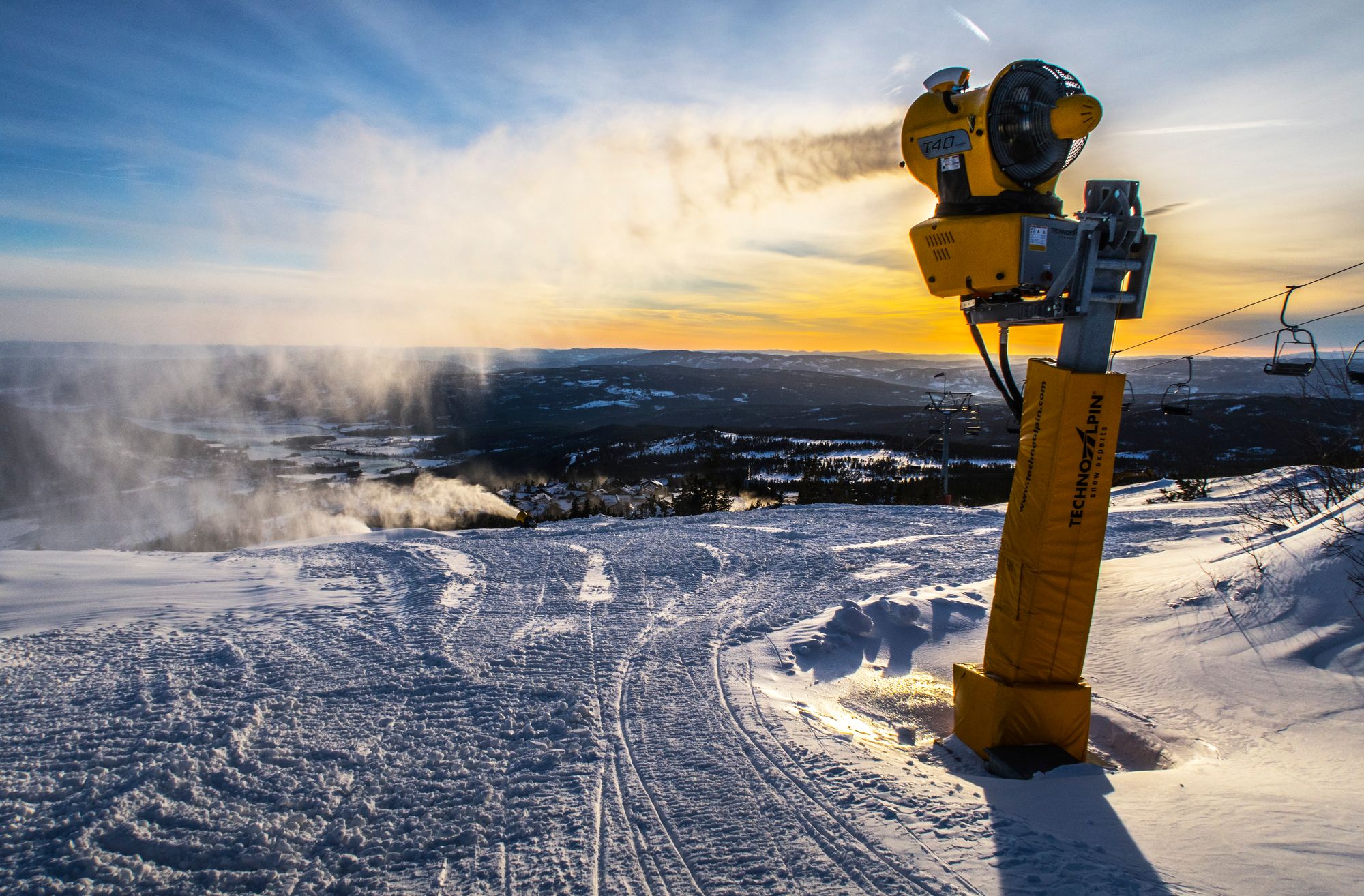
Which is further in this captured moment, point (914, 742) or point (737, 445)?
point (737, 445)

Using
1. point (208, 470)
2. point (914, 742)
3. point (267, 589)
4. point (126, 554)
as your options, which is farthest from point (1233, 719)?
point (208, 470)

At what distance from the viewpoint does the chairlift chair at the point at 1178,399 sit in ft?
19.1

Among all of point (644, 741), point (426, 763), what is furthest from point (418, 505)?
point (644, 741)

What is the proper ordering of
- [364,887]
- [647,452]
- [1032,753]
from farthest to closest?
1. [647,452]
2. [1032,753]
3. [364,887]

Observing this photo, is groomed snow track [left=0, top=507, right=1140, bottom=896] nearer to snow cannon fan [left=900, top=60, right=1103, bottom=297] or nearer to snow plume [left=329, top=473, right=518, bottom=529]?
snow cannon fan [left=900, top=60, right=1103, bottom=297]

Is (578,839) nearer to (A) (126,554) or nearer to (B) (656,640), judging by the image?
(B) (656,640)

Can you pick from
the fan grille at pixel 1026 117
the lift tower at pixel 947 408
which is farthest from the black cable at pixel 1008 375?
the lift tower at pixel 947 408

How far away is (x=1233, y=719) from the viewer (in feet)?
14.6

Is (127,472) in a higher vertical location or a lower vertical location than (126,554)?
lower

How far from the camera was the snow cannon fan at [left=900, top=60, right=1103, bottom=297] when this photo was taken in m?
3.79

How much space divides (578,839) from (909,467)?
233 ft

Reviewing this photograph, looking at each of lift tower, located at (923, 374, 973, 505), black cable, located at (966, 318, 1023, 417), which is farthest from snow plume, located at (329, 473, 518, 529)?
black cable, located at (966, 318, 1023, 417)

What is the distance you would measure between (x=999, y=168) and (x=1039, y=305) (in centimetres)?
92

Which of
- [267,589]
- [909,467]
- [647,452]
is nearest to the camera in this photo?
[267,589]
